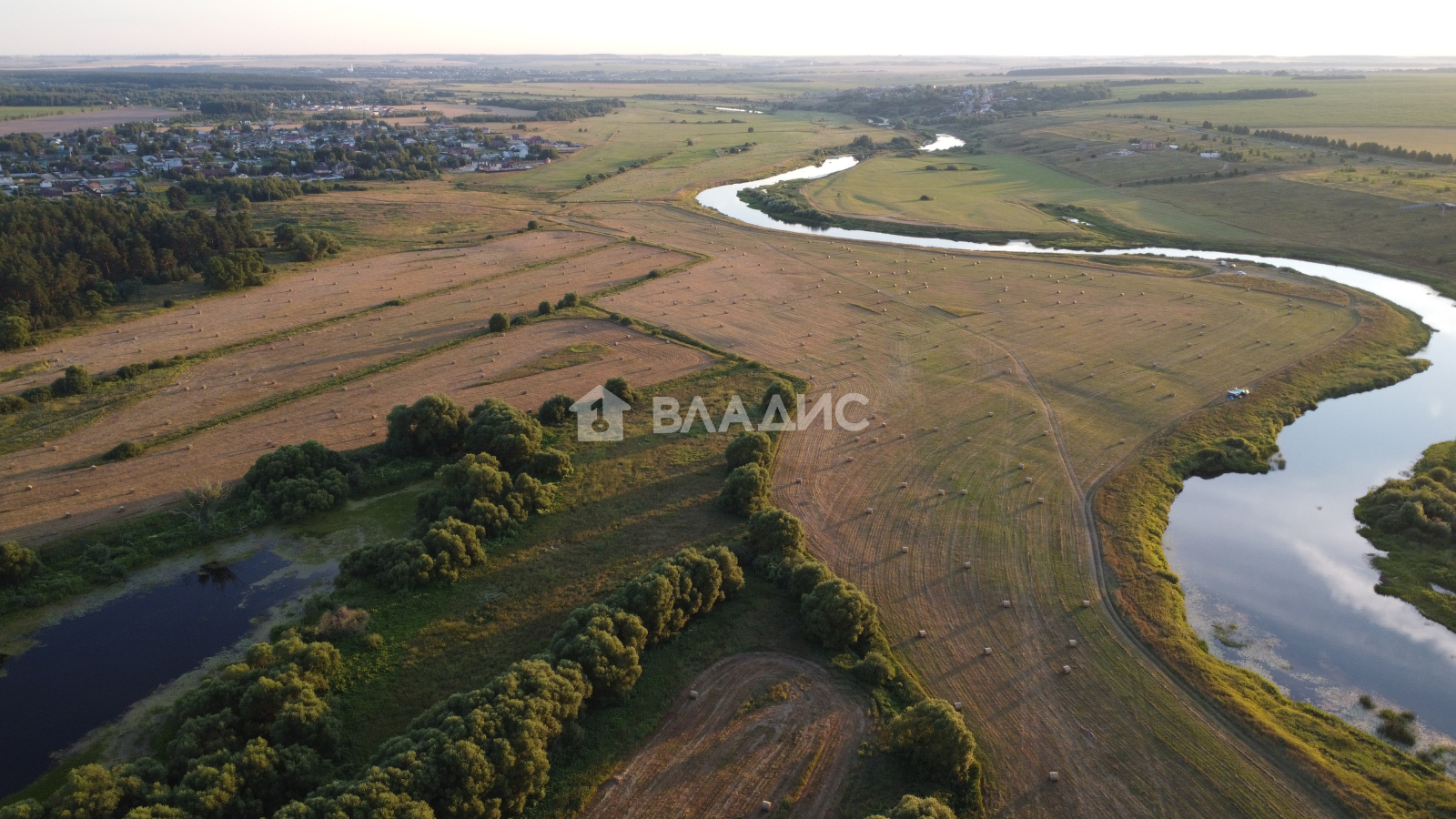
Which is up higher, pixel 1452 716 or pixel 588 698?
pixel 588 698

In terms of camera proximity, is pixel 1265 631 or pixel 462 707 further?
pixel 1265 631

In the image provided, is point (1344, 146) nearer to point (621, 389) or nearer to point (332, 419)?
point (621, 389)

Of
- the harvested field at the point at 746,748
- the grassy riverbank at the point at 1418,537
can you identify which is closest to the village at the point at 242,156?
the harvested field at the point at 746,748

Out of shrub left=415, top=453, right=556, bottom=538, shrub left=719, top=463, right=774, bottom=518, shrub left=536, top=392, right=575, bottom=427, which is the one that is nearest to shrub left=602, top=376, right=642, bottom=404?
shrub left=536, top=392, right=575, bottom=427

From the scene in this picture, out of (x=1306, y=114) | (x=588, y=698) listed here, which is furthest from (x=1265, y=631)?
(x=1306, y=114)

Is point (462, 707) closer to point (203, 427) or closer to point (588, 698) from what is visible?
point (588, 698)
